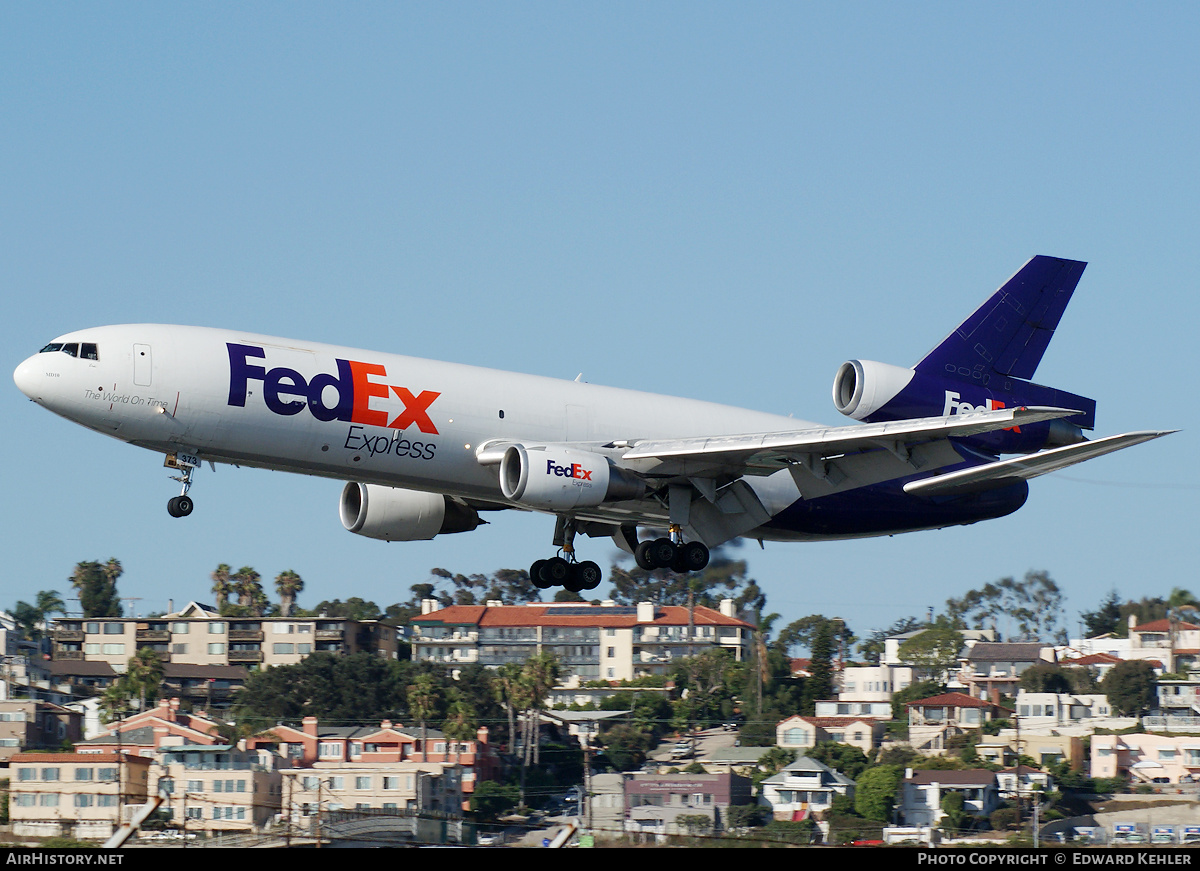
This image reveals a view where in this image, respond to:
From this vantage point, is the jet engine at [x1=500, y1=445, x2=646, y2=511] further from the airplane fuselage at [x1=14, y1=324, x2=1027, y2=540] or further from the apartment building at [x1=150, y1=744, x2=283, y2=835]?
the apartment building at [x1=150, y1=744, x2=283, y2=835]

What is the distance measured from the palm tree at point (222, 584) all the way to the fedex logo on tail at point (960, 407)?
11158 cm

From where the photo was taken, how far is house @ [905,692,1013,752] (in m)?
78.3

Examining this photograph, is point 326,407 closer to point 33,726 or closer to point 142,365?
point 142,365

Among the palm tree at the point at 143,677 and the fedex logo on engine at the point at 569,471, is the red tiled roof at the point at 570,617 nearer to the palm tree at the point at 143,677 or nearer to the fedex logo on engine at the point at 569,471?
the palm tree at the point at 143,677

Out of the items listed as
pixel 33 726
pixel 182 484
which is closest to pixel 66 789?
pixel 182 484

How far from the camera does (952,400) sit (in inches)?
1534

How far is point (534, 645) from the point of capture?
361ft

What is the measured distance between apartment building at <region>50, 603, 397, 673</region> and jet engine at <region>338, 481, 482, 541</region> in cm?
6251

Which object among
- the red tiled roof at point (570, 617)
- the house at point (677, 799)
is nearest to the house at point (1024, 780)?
the house at point (677, 799)

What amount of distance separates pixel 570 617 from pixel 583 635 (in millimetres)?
3650

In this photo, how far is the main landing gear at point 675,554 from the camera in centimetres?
3712

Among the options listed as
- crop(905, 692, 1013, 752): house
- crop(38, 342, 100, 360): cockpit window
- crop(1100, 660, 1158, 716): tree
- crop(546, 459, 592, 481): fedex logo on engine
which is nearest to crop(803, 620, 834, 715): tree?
crop(905, 692, 1013, 752): house

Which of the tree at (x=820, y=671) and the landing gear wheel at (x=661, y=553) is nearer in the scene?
the landing gear wheel at (x=661, y=553)
